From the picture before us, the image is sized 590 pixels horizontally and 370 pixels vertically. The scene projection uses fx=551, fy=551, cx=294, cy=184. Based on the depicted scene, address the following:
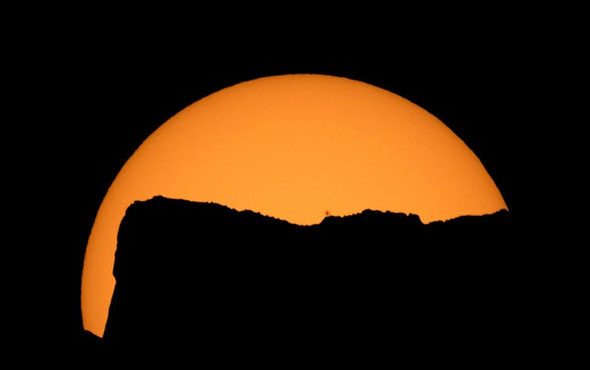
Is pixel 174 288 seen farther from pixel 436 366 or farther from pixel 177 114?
pixel 177 114

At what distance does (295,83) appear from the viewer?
318 cm

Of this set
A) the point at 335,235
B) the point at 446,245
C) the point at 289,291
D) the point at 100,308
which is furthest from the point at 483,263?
the point at 100,308

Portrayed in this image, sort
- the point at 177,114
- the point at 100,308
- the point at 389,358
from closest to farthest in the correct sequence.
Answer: the point at 389,358, the point at 100,308, the point at 177,114

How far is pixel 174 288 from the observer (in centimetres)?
214

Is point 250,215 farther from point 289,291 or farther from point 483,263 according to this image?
point 483,263

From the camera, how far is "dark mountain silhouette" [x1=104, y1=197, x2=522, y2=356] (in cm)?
204

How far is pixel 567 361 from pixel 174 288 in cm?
156

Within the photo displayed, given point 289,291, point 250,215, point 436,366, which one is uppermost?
point 250,215

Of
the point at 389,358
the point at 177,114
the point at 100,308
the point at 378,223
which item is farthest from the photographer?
the point at 177,114

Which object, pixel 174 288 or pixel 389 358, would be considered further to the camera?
pixel 174 288

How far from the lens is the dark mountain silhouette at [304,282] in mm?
2041

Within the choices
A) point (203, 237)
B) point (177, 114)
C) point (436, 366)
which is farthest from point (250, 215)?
point (177, 114)

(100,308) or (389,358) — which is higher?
(100,308)

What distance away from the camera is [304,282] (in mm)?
2062
